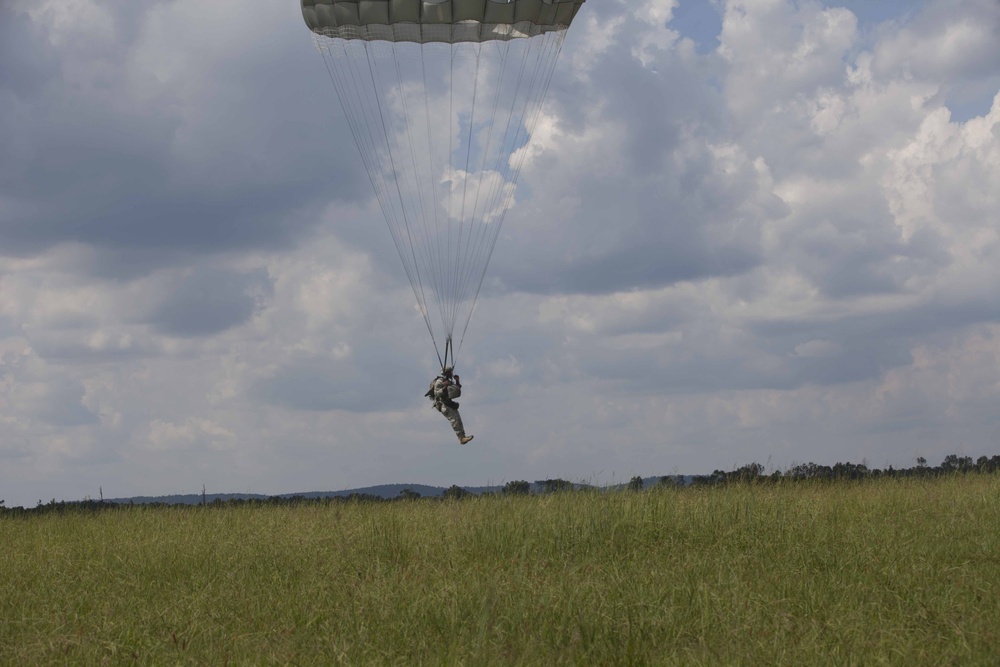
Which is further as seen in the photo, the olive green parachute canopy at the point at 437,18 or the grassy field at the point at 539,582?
the olive green parachute canopy at the point at 437,18

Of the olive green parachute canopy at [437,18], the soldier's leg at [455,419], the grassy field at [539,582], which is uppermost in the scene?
the olive green parachute canopy at [437,18]

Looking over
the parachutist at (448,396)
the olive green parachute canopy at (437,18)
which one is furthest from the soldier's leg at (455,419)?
the olive green parachute canopy at (437,18)

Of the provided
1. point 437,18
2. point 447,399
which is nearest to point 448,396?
point 447,399

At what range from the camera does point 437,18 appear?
15508 millimetres

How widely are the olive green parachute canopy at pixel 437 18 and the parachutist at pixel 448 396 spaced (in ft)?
20.4

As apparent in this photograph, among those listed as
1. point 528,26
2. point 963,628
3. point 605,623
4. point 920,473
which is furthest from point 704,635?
point 528,26

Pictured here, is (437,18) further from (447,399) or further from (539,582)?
(539,582)

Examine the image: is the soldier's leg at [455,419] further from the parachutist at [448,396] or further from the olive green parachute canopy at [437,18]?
the olive green parachute canopy at [437,18]

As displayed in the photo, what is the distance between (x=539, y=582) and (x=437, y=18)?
436 inches

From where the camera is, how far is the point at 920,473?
15789 mm

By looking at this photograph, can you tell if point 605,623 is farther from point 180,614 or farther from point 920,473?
point 920,473

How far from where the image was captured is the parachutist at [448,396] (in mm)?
15008

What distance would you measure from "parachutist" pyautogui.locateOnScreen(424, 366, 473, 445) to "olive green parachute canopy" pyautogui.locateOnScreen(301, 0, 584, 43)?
245 inches

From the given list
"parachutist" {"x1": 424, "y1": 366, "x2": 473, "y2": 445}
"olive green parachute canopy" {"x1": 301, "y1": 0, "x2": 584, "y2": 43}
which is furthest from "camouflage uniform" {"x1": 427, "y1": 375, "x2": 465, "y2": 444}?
"olive green parachute canopy" {"x1": 301, "y1": 0, "x2": 584, "y2": 43}
